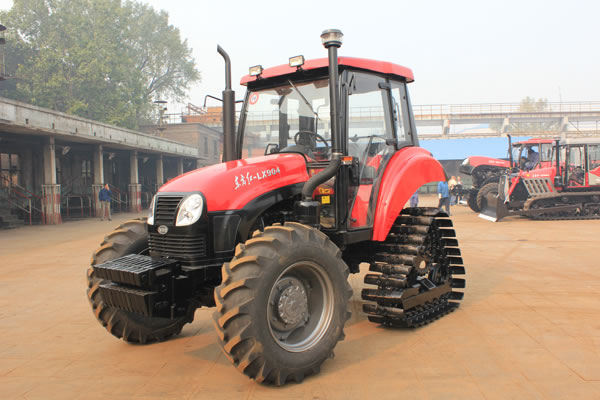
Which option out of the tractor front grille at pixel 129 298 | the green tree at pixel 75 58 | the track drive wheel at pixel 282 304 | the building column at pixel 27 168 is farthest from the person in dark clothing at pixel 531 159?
the green tree at pixel 75 58

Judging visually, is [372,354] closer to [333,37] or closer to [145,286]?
[145,286]

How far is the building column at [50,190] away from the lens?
1938 centimetres

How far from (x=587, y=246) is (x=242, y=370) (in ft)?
32.8

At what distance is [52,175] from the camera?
769 inches

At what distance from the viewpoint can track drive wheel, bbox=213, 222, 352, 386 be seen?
3.46m

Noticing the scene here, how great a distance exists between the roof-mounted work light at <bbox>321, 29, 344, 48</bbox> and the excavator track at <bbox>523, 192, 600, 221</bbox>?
585 inches

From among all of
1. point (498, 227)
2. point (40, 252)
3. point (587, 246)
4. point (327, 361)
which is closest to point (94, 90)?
point (40, 252)

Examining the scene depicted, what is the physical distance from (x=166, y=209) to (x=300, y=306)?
4.51 feet

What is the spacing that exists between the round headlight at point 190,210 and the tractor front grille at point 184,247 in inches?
4.8

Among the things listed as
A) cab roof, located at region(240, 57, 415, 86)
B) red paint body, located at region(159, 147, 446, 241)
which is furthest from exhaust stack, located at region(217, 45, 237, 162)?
red paint body, located at region(159, 147, 446, 241)

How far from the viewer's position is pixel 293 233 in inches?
150

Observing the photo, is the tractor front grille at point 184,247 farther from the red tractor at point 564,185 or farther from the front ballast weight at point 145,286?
the red tractor at point 564,185

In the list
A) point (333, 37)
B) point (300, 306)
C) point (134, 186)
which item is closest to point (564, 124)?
point (134, 186)

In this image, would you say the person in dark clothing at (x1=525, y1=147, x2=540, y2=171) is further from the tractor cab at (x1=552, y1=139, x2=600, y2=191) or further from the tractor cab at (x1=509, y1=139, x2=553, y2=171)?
the tractor cab at (x1=552, y1=139, x2=600, y2=191)
